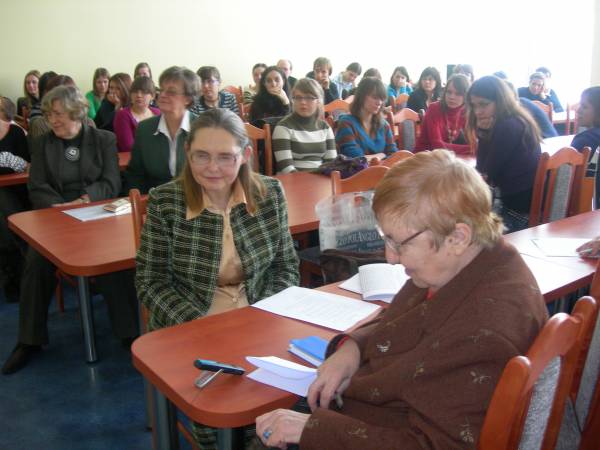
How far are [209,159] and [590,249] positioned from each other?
4.09 feet

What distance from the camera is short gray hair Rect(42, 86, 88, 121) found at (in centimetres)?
305

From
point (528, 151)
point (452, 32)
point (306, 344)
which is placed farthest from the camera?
point (452, 32)

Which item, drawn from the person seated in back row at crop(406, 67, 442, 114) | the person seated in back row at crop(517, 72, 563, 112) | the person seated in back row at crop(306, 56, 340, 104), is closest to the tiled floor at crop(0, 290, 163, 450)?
the person seated in back row at crop(406, 67, 442, 114)

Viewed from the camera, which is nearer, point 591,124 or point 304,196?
point 304,196

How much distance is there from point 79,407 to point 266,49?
7.73 m

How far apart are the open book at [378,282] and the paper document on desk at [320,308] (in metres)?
0.05

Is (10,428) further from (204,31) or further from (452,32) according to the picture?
(452,32)

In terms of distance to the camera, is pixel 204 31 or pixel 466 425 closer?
pixel 466 425

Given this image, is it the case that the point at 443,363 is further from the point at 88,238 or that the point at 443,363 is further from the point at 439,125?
the point at 439,125

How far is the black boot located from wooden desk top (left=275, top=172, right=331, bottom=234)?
138 cm

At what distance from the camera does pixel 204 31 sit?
8.74 metres

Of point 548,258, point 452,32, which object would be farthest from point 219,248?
point 452,32

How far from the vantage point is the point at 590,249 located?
197 cm

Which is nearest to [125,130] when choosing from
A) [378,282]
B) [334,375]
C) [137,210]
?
[137,210]
